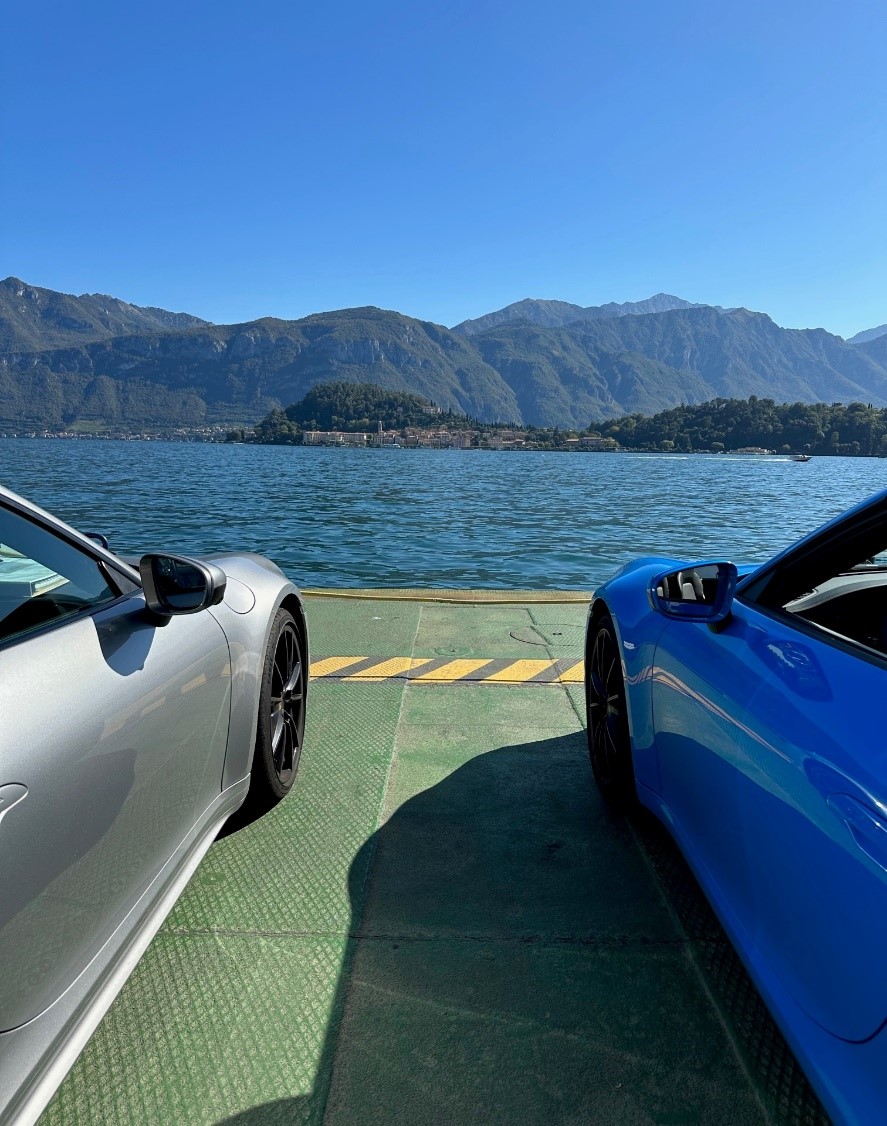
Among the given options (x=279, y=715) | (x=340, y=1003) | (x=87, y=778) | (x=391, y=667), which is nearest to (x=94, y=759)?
(x=87, y=778)

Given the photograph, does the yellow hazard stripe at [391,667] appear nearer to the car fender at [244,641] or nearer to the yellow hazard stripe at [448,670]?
the yellow hazard stripe at [448,670]

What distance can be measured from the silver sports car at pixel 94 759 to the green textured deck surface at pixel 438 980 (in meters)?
0.30

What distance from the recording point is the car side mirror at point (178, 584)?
1.89 m

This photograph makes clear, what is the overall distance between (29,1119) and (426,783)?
2097 mm

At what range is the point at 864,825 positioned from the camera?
1179mm

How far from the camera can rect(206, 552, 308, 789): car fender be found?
2.37 meters

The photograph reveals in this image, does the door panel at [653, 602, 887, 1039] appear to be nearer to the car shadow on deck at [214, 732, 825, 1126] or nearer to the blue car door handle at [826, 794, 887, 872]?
the blue car door handle at [826, 794, 887, 872]

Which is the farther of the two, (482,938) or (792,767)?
(482,938)

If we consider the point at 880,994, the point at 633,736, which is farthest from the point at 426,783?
the point at 880,994

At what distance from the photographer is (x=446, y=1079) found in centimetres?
170

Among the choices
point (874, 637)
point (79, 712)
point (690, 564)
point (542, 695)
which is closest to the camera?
point (79, 712)

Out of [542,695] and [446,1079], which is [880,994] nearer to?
[446,1079]

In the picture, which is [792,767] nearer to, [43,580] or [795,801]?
[795,801]

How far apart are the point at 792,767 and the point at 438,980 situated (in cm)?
114
